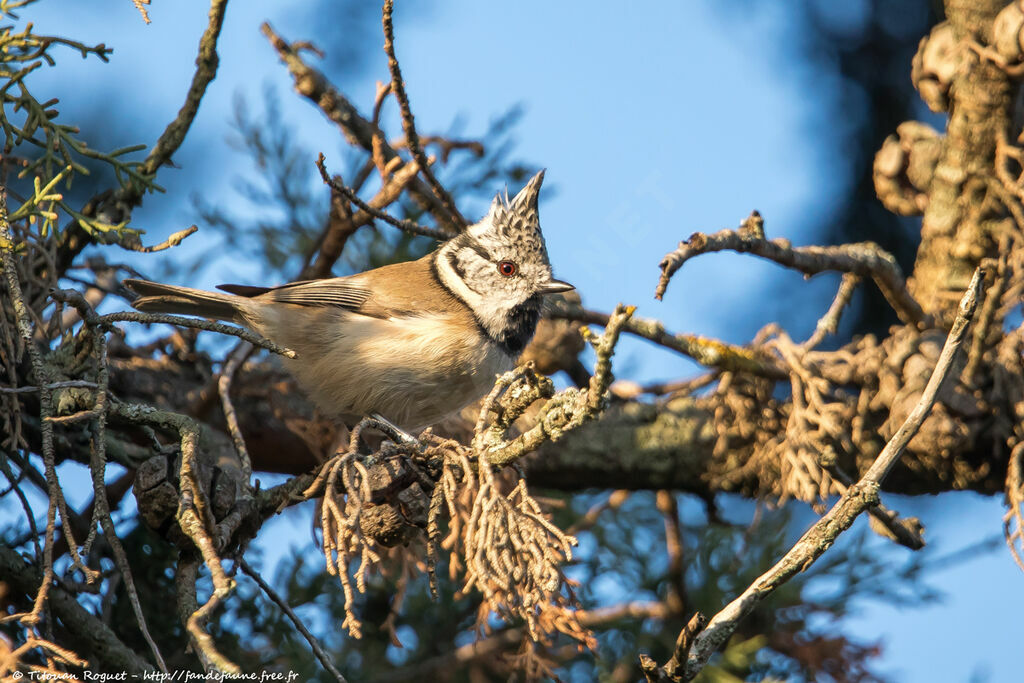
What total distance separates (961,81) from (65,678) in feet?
12.3

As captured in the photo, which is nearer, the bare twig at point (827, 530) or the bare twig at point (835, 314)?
the bare twig at point (827, 530)

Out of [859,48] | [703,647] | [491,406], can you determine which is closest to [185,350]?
[491,406]

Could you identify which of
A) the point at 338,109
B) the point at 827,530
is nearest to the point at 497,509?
A: the point at 827,530

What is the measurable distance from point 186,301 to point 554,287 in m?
1.45

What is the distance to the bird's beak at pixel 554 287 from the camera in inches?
141

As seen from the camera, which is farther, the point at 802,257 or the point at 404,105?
the point at 802,257

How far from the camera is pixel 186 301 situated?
12.0 feet

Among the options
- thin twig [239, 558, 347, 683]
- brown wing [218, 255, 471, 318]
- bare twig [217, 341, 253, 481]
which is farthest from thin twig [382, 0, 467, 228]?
thin twig [239, 558, 347, 683]

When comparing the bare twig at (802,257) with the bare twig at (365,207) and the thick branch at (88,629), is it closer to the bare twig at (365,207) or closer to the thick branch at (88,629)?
the bare twig at (365,207)

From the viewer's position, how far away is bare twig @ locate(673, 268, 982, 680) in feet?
5.81

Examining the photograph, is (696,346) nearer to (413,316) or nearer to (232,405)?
(413,316)

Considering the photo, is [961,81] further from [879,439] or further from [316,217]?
[316,217]

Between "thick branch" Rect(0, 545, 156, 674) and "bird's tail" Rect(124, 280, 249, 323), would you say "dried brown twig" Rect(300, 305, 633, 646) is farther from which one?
"bird's tail" Rect(124, 280, 249, 323)


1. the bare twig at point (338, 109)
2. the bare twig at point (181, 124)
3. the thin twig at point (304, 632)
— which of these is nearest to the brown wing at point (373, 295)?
the bare twig at point (338, 109)
